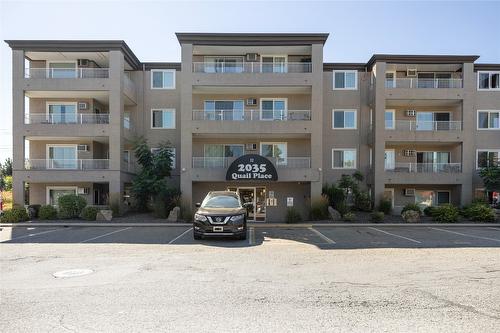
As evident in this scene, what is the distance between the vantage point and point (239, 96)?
26.0 m

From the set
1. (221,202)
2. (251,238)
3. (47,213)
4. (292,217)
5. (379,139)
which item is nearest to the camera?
(251,238)

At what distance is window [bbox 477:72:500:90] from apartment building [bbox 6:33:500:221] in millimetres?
86

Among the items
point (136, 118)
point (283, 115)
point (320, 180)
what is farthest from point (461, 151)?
point (136, 118)

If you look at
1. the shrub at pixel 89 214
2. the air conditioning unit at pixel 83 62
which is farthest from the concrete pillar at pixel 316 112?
the air conditioning unit at pixel 83 62

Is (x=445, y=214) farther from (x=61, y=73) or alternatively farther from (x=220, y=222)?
(x=61, y=73)

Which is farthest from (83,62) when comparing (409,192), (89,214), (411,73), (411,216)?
(409,192)

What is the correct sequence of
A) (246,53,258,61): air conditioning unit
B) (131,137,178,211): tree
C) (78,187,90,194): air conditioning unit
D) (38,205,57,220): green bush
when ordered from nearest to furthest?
(38,205,57,220): green bush < (131,137,178,211): tree < (246,53,258,61): air conditioning unit < (78,187,90,194): air conditioning unit

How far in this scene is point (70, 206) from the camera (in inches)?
887

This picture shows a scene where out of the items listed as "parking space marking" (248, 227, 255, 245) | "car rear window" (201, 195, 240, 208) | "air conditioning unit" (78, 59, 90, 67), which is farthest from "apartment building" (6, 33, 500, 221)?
"car rear window" (201, 195, 240, 208)

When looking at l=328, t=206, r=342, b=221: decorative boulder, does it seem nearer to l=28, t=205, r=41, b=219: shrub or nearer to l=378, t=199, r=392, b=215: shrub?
l=378, t=199, r=392, b=215: shrub

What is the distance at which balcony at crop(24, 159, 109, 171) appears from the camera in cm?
2445

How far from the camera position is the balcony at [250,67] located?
24500 millimetres

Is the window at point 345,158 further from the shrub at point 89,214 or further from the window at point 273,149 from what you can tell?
the shrub at point 89,214

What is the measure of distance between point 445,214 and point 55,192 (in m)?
27.2
